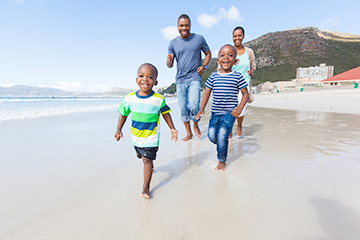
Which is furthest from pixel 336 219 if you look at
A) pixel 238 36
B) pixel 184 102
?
pixel 238 36

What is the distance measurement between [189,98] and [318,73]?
230ft

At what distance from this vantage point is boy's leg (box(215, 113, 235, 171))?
6.93 feet

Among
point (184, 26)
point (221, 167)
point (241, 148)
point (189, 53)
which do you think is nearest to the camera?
point (221, 167)

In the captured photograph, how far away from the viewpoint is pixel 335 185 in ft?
5.28

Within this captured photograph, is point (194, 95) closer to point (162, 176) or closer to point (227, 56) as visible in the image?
point (227, 56)

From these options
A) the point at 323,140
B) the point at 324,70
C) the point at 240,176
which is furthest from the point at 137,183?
the point at 324,70

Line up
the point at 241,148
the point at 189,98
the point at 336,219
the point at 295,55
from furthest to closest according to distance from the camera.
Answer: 1. the point at 295,55
2. the point at 189,98
3. the point at 241,148
4. the point at 336,219

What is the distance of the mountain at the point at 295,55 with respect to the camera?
219 feet

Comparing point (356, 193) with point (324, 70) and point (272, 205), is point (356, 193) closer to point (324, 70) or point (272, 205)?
point (272, 205)

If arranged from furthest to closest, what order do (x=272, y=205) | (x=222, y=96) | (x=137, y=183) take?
1. (x=222, y=96)
2. (x=137, y=183)
3. (x=272, y=205)

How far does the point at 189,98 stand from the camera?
3533mm

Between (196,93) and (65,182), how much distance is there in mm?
2561

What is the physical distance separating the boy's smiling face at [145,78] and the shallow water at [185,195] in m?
0.99

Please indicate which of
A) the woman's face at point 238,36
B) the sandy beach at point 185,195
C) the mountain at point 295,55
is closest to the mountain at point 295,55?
the mountain at point 295,55
